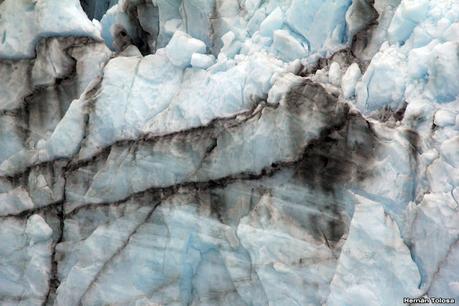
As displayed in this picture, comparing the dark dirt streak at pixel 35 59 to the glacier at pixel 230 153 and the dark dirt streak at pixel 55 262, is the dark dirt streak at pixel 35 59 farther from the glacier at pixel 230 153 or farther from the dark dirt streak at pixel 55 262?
the dark dirt streak at pixel 55 262

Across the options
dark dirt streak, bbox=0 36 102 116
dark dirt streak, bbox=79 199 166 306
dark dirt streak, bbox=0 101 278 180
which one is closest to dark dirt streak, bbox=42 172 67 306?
dark dirt streak, bbox=0 101 278 180

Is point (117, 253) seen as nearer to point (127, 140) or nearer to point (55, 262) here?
point (55, 262)

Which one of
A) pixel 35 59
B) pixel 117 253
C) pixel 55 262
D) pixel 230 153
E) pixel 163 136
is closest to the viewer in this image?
pixel 230 153

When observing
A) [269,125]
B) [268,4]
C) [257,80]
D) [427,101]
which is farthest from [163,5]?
[427,101]

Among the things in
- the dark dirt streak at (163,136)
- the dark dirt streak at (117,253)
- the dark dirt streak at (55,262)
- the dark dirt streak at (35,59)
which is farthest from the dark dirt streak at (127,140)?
the dark dirt streak at (117,253)

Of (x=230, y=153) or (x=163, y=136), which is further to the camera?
(x=163, y=136)

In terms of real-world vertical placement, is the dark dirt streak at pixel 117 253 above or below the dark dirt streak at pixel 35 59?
below

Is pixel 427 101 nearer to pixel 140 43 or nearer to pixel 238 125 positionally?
pixel 238 125

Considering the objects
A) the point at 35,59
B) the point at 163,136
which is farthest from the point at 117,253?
the point at 35,59

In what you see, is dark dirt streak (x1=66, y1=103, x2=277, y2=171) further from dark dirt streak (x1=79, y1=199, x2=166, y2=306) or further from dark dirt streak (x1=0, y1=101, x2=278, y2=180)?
dark dirt streak (x1=79, y1=199, x2=166, y2=306)
